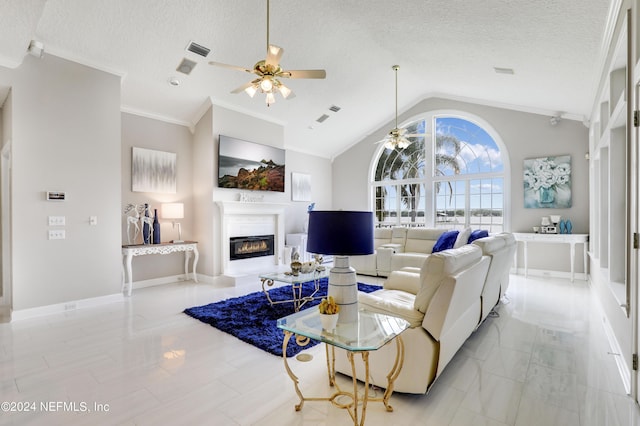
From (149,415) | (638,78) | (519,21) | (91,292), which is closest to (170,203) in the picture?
(91,292)

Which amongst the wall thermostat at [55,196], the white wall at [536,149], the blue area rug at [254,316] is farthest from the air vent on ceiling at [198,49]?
the white wall at [536,149]

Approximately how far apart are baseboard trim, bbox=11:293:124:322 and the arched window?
6.37 metres

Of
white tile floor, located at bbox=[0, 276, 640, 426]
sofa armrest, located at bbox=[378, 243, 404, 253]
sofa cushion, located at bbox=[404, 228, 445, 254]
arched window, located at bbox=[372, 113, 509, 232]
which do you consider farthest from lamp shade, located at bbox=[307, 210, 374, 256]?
arched window, located at bbox=[372, 113, 509, 232]

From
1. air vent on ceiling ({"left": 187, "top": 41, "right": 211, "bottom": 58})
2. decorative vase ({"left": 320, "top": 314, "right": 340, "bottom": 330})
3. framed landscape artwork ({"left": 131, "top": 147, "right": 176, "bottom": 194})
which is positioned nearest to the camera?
decorative vase ({"left": 320, "top": 314, "right": 340, "bottom": 330})

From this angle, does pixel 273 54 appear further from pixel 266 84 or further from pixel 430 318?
pixel 430 318

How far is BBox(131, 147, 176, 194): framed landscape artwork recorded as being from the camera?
17.3ft

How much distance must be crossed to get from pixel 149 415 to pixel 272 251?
4663 millimetres

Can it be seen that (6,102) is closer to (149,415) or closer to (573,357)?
(149,415)

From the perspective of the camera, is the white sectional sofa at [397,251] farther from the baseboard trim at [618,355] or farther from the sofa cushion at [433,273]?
the sofa cushion at [433,273]

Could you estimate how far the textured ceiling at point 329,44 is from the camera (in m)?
3.33

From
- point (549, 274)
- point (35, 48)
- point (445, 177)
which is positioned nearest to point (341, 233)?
point (35, 48)

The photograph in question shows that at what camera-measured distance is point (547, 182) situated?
614cm

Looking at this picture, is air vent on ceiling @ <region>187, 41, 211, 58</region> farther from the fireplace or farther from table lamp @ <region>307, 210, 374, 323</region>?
table lamp @ <region>307, 210, 374, 323</region>

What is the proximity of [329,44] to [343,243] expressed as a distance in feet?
13.4
